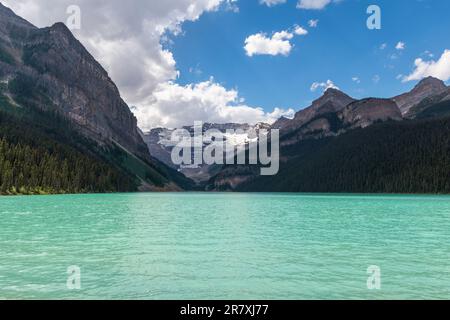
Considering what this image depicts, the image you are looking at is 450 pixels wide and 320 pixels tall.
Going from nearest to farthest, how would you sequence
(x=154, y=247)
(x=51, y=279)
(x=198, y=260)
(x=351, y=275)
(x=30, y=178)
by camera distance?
(x=51, y=279), (x=351, y=275), (x=198, y=260), (x=154, y=247), (x=30, y=178)

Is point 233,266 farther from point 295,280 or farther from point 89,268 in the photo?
point 89,268

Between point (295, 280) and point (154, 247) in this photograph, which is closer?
point (295, 280)

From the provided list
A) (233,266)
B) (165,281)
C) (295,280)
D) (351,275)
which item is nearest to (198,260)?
(233,266)

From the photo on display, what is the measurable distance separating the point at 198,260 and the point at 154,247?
325 inches

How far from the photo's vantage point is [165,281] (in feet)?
82.6
